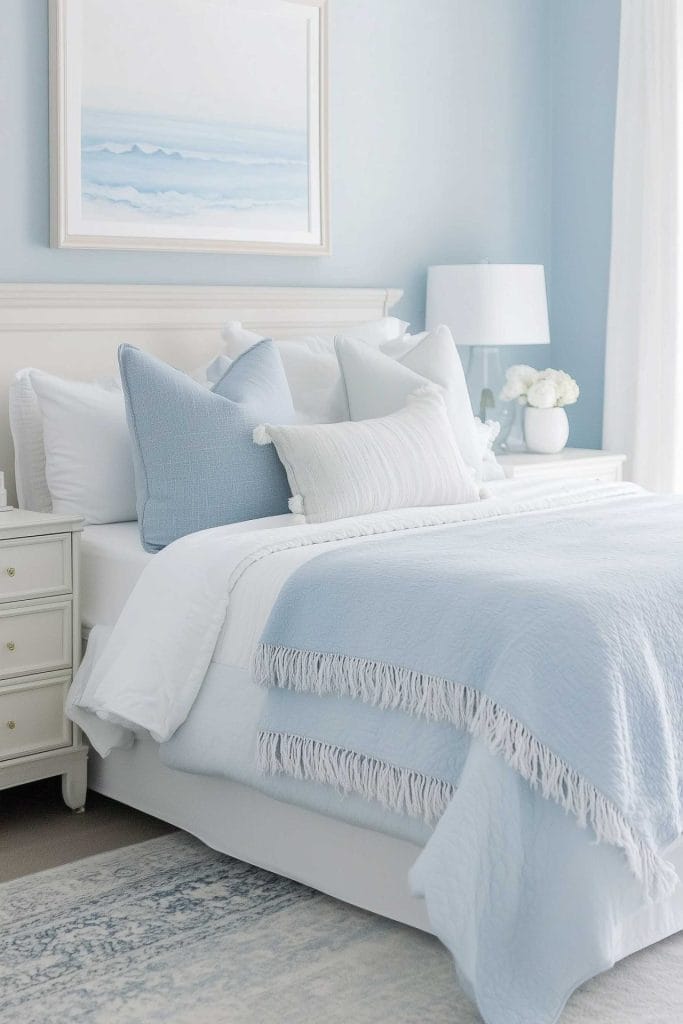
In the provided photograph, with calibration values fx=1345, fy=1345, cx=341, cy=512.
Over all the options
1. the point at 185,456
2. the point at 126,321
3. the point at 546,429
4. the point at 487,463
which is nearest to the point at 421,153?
the point at 546,429

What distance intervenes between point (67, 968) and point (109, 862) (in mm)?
478

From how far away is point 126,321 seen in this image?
3.66 meters

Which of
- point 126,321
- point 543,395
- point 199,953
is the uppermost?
point 126,321

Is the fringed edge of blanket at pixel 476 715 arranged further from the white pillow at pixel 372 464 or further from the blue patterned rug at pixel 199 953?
the white pillow at pixel 372 464

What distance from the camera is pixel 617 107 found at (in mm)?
4723

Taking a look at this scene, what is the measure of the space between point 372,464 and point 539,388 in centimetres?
158

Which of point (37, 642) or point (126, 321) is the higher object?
point (126, 321)

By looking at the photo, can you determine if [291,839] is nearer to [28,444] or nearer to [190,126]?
[28,444]

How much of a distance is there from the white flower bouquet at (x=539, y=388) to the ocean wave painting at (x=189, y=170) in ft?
3.12

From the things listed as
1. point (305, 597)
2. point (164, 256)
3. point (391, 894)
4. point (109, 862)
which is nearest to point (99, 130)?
point (164, 256)

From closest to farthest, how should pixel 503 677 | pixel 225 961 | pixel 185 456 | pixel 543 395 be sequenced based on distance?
pixel 503 677
pixel 225 961
pixel 185 456
pixel 543 395

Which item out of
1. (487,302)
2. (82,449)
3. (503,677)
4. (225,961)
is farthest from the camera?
(487,302)

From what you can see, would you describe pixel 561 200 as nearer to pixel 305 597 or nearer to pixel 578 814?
pixel 305 597

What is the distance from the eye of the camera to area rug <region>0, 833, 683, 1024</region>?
2.18 meters
